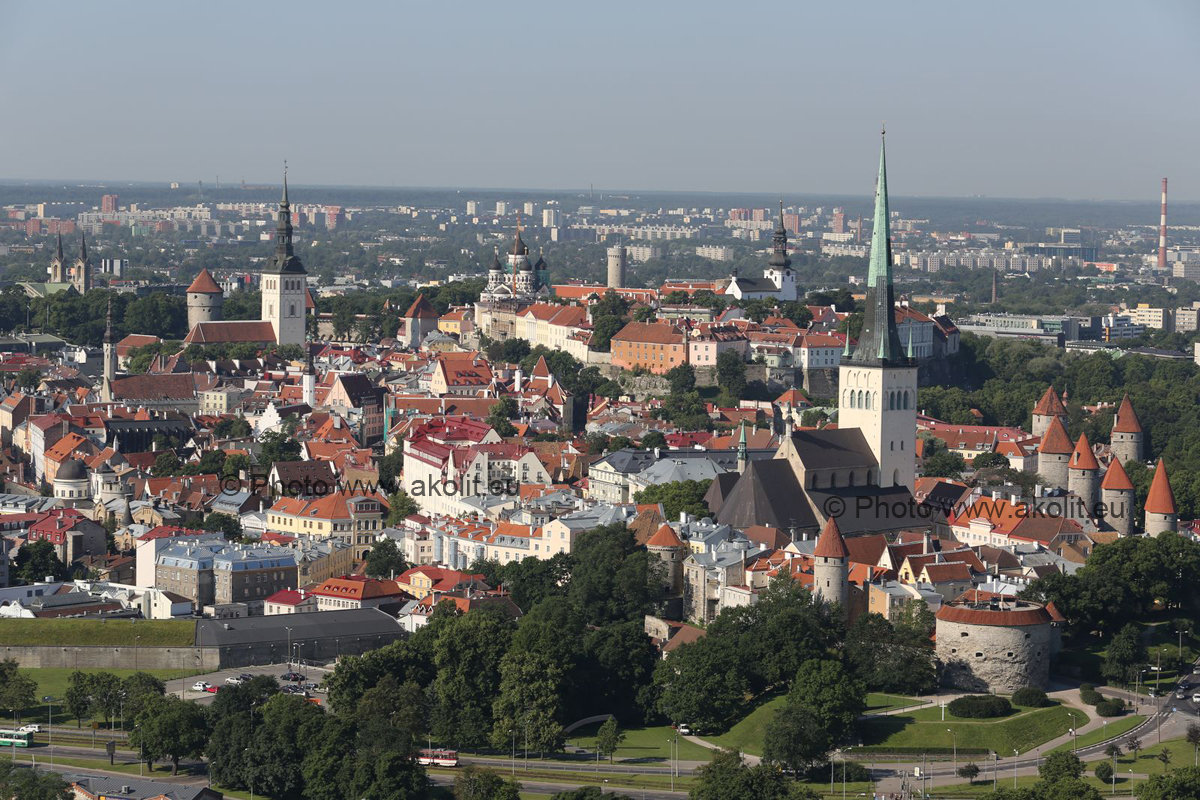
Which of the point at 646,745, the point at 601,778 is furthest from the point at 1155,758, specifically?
the point at 601,778

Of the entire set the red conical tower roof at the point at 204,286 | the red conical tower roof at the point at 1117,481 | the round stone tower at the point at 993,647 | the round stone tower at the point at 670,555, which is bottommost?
the round stone tower at the point at 993,647

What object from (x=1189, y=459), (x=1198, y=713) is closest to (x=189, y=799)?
(x=1198, y=713)

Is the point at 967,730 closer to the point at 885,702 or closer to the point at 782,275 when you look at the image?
the point at 885,702

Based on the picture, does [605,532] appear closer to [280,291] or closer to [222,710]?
[222,710]

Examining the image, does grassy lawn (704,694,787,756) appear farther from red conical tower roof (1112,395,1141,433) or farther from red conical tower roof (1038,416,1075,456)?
red conical tower roof (1112,395,1141,433)

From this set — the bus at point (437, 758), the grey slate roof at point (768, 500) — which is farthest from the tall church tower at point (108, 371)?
the bus at point (437, 758)

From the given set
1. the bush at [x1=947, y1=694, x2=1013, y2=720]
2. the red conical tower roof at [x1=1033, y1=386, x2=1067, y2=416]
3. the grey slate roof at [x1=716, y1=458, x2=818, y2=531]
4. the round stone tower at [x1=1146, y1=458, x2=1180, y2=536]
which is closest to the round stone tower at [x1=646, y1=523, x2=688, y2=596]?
the grey slate roof at [x1=716, y1=458, x2=818, y2=531]

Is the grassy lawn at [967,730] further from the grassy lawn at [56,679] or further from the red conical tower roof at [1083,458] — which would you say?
the red conical tower roof at [1083,458]
